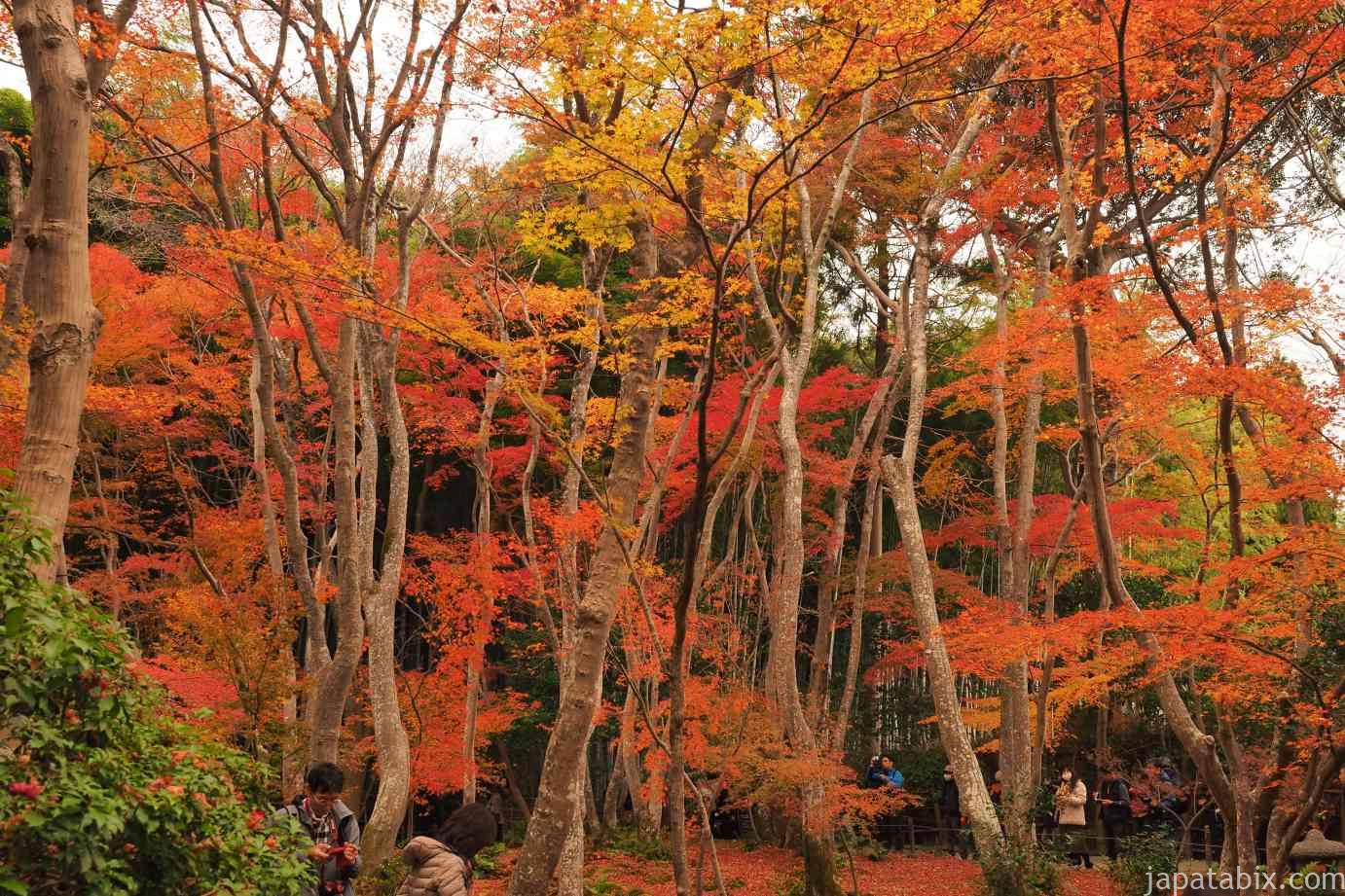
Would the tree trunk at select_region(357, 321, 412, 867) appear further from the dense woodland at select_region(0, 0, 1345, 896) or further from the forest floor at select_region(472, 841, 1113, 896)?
the forest floor at select_region(472, 841, 1113, 896)

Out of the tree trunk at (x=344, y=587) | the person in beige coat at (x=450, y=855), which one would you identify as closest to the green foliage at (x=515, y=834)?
the tree trunk at (x=344, y=587)

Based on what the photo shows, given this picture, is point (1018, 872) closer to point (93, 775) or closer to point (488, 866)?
point (488, 866)

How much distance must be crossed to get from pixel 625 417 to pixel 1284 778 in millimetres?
5351

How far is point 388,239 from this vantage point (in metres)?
18.9

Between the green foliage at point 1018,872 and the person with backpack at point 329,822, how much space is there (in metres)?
7.04

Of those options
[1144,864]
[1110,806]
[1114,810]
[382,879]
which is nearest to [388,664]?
[382,879]

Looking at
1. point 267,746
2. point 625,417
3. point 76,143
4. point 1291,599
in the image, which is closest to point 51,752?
point 76,143

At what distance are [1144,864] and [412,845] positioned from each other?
835 cm

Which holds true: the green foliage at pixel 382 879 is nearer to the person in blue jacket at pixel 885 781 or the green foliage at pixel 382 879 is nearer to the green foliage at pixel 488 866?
the green foliage at pixel 488 866

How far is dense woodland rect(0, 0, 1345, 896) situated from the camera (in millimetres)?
5324

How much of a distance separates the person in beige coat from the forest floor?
7837mm

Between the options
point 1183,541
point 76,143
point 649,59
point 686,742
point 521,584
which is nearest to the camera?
point 76,143

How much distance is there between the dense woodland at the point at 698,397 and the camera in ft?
17.5

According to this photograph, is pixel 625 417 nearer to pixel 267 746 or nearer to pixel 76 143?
pixel 76 143
